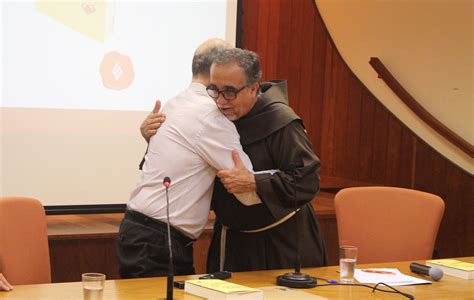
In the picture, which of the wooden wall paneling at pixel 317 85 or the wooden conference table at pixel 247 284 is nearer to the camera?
the wooden conference table at pixel 247 284

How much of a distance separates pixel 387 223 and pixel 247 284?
46.9 inches

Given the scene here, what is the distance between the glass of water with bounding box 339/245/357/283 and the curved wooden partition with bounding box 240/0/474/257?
2.84 metres

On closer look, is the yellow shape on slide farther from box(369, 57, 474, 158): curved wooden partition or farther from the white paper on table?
box(369, 57, 474, 158): curved wooden partition

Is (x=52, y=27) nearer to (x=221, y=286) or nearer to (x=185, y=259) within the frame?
(x=185, y=259)

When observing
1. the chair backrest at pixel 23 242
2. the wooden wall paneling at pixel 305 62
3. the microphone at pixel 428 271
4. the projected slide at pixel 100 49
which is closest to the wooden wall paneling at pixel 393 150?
the wooden wall paneling at pixel 305 62

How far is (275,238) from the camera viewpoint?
3.12 metres

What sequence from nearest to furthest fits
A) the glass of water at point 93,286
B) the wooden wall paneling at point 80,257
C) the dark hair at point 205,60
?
the glass of water at point 93,286
the dark hair at point 205,60
the wooden wall paneling at point 80,257

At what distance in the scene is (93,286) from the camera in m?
2.06

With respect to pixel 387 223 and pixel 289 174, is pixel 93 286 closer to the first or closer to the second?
pixel 289 174

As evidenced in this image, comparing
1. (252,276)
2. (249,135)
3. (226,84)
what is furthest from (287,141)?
(252,276)

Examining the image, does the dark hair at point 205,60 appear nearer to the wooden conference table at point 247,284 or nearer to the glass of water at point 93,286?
the wooden conference table at point 247,284

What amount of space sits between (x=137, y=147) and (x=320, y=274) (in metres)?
1.95

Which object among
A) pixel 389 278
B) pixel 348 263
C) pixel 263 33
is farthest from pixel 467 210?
pixel 348 263

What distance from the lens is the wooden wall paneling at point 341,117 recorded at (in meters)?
6.19
